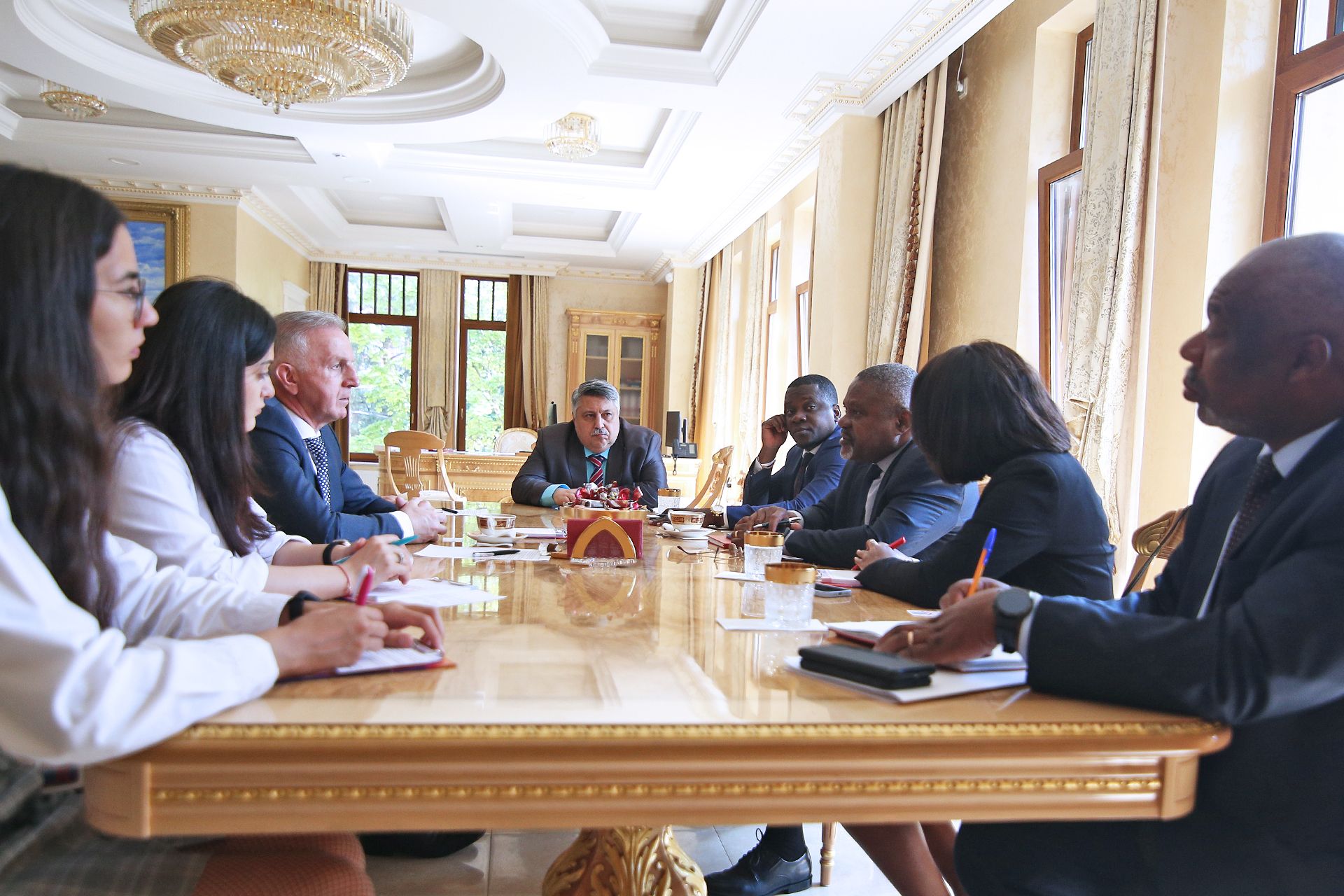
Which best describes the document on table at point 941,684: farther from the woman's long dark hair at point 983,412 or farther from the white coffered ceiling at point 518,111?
the white coffered ceiling at point 518,111

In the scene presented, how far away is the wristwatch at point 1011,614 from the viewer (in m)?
1.15

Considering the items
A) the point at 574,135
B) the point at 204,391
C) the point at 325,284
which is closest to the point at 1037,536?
the point at 204,391

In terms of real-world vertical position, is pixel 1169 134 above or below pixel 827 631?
above

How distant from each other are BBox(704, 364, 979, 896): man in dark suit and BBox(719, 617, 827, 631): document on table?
0.93 metres

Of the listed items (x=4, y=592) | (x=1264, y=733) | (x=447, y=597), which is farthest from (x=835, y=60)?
(x=4, y=592)

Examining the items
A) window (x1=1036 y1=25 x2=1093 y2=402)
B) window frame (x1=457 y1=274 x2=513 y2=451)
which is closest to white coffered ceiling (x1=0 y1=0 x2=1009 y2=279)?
window (x1=1036 y1=25 x2=1093 y2=402)

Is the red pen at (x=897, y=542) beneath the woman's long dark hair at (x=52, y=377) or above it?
beneath

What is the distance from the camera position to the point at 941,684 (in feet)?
3.78

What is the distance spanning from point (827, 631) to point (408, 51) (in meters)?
4.36

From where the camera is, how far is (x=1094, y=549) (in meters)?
1.78

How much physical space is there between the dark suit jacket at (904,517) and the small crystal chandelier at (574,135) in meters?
4.74

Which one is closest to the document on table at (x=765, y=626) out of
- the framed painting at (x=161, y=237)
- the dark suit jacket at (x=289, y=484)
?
the dark suit jacket at (x=289, y=484)

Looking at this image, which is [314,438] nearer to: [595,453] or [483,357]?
[595,453]

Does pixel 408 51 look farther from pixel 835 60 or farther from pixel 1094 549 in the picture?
pixel 1094 549
